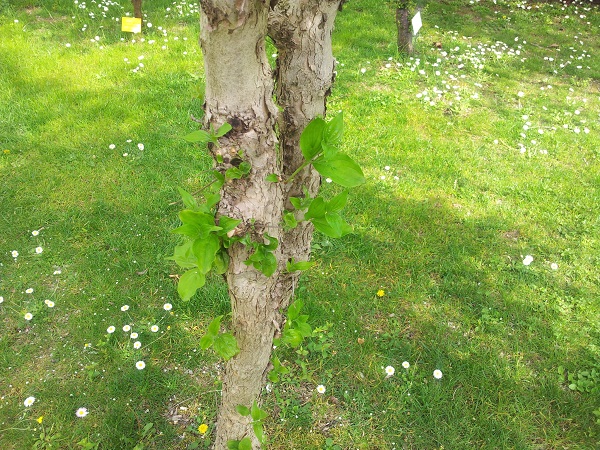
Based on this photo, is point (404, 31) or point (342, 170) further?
point (404, 31)

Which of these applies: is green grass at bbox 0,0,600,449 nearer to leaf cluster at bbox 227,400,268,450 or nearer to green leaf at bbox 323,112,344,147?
leaf cluster at bbox 227,400,268,450

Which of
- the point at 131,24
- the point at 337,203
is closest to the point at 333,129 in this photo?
the point at 337,203

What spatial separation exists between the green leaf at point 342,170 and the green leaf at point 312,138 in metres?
0.05

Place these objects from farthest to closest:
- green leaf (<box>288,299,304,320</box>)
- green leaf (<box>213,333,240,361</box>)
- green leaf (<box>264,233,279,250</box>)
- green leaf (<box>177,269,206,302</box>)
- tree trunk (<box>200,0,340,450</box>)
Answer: green leaf (<box>288,299,304,320</box>), green leaf (<box>213,333,240,361</box>), green leaf (<box>264,233,279,250</box>), green leaf (<box>177,269,206,302</box>), tree trunk (<box>200,0,340,450</box>)

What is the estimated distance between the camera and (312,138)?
3.92ft

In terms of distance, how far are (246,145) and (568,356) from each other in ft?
8.32

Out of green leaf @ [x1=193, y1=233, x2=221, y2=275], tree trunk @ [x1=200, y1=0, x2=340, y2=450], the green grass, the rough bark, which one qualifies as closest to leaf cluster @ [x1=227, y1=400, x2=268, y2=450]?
tree trunk @ [x1=200, y1=0, x2=340, y2=450]

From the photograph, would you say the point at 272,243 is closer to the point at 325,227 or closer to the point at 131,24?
the point at 325,227

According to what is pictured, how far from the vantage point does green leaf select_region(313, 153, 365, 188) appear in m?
1.15

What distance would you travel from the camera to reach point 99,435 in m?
2.32

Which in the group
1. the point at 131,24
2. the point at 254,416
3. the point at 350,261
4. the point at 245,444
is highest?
the point at 131,24

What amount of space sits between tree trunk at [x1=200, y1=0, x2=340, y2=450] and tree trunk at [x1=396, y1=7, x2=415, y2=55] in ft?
14.8

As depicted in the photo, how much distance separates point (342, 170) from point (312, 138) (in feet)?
0.38

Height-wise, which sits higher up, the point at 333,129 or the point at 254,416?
the point at 333,129
